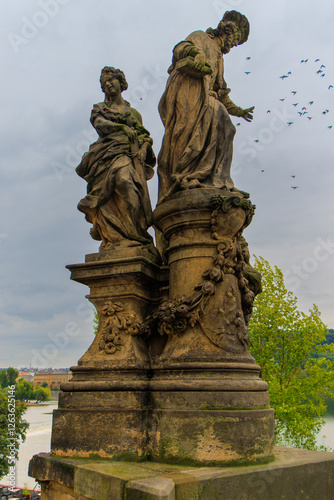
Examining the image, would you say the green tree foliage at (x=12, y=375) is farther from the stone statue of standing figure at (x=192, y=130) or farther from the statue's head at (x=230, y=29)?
the statue's head at (x=230, y=29)

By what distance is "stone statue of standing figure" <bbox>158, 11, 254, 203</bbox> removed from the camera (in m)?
4.70

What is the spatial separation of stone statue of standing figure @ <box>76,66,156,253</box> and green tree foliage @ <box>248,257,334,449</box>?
538 inches

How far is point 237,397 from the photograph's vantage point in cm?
366

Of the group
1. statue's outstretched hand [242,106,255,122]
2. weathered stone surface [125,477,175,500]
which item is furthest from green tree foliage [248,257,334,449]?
weathered stone surface [125,477,175,500]

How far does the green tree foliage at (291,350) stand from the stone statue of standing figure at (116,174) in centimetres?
1366

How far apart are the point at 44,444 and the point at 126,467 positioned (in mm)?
35890

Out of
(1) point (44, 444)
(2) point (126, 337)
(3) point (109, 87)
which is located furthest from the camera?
(1) point (44, 444)

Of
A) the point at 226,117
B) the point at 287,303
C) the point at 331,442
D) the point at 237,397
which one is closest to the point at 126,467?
the point at 237,397

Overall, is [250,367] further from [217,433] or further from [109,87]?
[109,87]

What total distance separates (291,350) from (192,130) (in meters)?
15.2

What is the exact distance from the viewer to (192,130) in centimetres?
484

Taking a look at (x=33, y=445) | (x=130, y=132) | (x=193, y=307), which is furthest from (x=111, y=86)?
(x=33, y=445)

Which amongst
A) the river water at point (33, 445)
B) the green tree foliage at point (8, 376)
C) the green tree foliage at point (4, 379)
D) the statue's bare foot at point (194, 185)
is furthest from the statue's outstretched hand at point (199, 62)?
the green tree foliage at point (4, 379)

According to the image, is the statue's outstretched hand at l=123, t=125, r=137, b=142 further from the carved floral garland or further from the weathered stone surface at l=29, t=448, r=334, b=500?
the weathered stone surface at l=29, t=448, r=334, b=500
